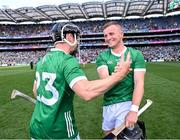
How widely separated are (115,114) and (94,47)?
96859 mm

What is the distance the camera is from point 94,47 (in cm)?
10162

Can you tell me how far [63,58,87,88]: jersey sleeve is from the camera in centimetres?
340

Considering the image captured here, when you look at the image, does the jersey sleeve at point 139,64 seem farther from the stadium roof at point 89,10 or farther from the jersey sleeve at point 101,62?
the stadium roof at point 89,10

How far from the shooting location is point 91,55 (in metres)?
93.5

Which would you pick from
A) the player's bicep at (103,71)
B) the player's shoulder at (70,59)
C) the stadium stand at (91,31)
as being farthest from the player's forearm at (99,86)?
the stadium stand at (91,31)

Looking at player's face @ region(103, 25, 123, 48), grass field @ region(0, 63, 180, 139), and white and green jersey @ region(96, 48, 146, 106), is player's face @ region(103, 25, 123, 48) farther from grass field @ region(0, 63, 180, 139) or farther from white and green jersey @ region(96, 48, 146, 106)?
grass field @ region(0, 63, 180, 139)

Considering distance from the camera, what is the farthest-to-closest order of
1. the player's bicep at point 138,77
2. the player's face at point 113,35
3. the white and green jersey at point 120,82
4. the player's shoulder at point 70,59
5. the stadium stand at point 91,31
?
the stadium stand at point 91,31 → the white and green jersey at point 120,82 → the player's face at point 113,35 → the player's bicep at point 138,77 → the player's shoulder at point 70,59

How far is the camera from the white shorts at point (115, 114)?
505cm

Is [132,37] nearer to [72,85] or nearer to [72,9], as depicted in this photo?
[72,9]

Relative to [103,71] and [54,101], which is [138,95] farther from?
[54,101]

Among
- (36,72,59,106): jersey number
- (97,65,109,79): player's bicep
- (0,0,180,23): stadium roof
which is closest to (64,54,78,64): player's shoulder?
(36,72,59,106): jersey number

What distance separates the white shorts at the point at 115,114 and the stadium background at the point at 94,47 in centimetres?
340

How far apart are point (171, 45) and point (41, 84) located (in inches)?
3841

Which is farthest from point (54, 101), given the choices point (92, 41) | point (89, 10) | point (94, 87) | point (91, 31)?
point (92, 41)
